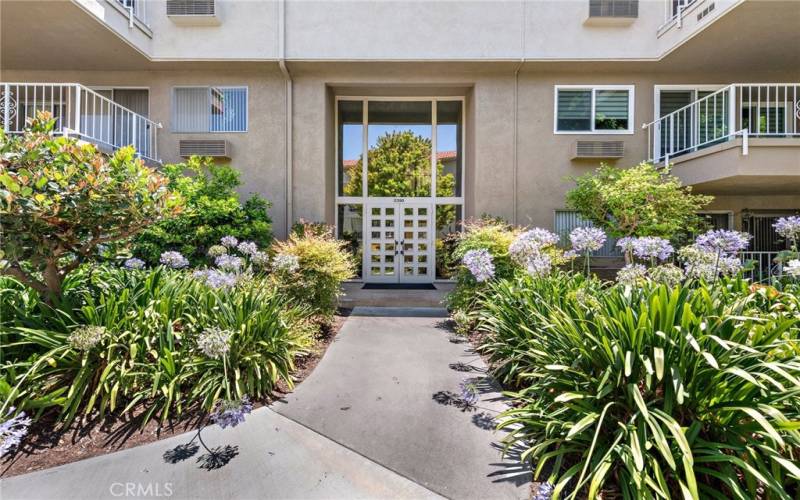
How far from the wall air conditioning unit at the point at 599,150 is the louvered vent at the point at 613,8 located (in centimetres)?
314

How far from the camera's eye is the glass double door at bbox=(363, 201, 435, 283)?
1098 cm

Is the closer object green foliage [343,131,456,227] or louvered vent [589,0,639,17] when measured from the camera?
louvered vent [589,0,639,17]

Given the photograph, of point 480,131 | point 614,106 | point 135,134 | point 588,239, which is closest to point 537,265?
point 588,239

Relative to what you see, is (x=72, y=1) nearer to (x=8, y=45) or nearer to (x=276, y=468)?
(x=8, y=45)

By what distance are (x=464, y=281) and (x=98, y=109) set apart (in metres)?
10.5

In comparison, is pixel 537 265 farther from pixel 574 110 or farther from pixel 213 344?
pixel 574 110

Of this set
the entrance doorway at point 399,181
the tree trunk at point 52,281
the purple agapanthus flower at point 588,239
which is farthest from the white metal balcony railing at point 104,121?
the purple agapanthus flower at point 588,239

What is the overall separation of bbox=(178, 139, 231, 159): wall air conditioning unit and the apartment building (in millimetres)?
31

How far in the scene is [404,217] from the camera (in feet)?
36.3

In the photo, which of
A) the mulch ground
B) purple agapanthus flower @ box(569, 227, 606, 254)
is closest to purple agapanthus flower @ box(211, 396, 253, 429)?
the mulch ground

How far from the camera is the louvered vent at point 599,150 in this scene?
372 inches

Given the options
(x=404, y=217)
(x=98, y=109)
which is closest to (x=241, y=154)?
(x=98, y=109)

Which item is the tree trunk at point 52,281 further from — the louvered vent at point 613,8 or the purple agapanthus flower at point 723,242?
the louvered vent at point 613,8

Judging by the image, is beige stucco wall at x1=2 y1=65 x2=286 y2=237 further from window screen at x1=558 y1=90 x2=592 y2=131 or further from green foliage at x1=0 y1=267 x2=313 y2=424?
window screen at x1=558 y1=90 x2=592 y2=131
